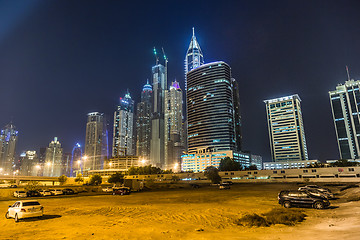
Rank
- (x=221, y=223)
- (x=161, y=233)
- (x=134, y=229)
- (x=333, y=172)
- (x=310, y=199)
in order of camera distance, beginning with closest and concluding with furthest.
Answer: (x=161, y=233) < (x=134, y=229) < (x=221, y=223) < (x=310, y=199) < (x=333, y=172)

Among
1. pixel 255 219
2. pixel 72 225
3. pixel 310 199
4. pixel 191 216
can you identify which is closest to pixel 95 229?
pixel 72 225

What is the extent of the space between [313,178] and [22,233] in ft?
323

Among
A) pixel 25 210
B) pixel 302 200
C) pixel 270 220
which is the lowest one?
pixel 270 220

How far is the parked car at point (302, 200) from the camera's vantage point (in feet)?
67.5

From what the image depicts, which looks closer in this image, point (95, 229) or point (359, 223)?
point (359, 223)

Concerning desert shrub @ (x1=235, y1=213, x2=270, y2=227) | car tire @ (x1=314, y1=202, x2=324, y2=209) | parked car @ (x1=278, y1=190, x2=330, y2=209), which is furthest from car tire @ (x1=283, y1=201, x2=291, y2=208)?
desert shrub @ (x1=235, y1=213, x2=270, y2=227)

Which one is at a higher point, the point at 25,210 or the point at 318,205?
the point at 25,210

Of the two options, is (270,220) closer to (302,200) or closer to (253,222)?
(253,222)

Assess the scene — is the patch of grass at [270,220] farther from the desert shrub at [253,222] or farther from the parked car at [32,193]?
the parked car at [32,193]

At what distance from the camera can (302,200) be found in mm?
21062

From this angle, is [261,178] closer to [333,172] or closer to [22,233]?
[333,172]

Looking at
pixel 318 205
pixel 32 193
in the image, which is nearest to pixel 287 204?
pixel 318 205

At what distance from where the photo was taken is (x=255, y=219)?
593 inches

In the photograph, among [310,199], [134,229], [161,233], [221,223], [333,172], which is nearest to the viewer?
[161,233]
